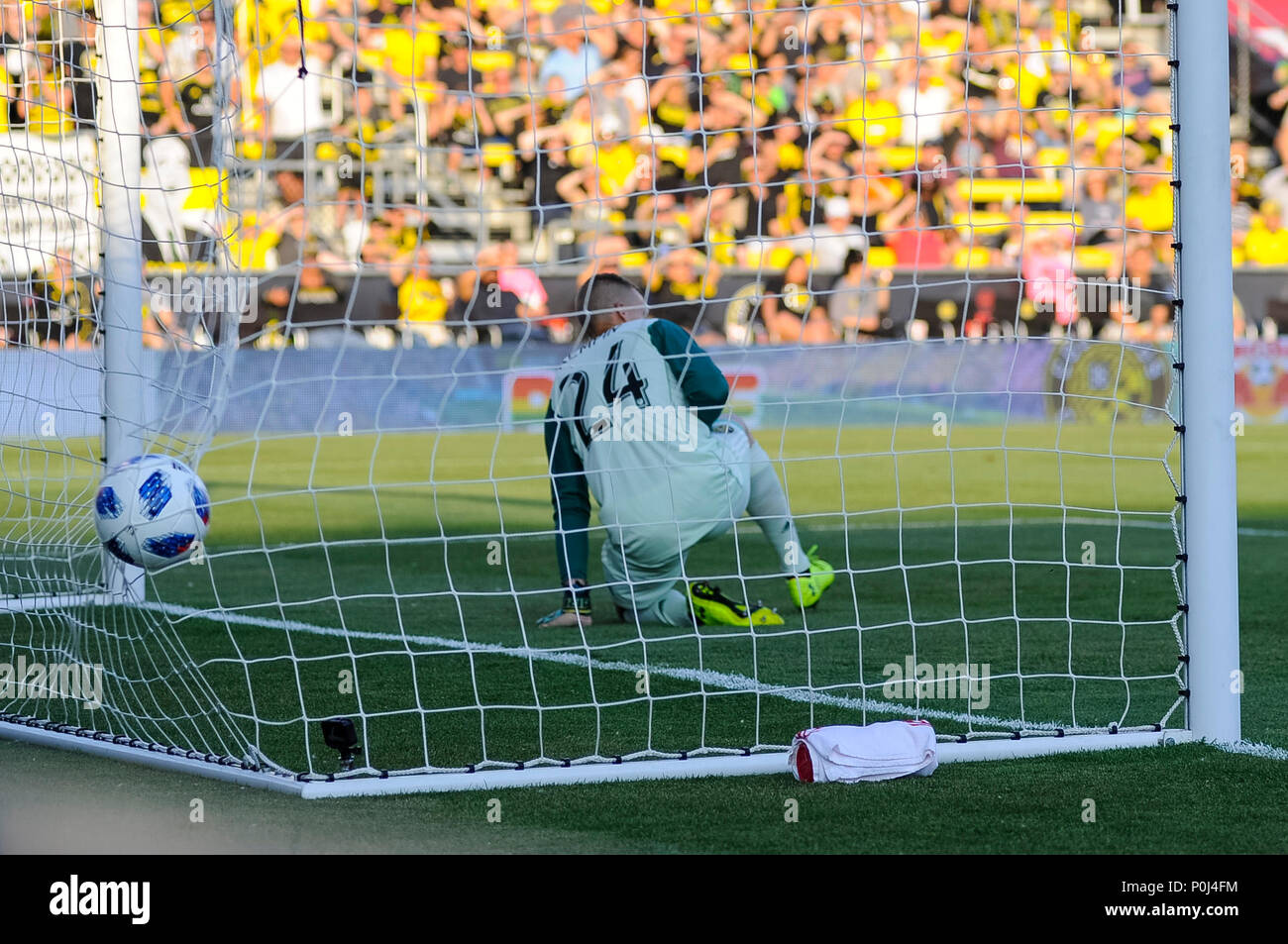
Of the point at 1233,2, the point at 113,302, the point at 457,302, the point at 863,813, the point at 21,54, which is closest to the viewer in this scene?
the point at 863,813

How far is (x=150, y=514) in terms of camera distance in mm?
4535

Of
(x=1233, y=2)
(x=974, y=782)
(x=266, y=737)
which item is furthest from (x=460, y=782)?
(x=1233, y=2)

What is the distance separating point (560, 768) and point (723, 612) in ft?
8.23

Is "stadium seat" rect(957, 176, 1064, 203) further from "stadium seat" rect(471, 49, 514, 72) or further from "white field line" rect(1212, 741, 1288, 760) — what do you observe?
"white field line" rect(1212, 741, 1288, 760)

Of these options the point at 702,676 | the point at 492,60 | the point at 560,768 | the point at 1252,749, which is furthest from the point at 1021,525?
the point at 492,60

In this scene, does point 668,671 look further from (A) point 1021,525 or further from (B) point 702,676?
(A) point 1021,525

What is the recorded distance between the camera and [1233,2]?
27562 mm

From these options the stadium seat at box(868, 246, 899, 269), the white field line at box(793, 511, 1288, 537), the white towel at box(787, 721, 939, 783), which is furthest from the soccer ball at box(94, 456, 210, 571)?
the stadium seat at box(868, 246, 899, 269)

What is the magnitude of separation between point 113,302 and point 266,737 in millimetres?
2773

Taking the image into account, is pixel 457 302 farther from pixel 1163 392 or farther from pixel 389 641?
pixel 389 641

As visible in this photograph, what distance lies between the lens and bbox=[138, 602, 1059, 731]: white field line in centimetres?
478

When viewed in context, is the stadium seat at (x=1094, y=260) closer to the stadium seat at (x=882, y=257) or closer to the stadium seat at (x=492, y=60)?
the stadium seat at (x=882, y=257)

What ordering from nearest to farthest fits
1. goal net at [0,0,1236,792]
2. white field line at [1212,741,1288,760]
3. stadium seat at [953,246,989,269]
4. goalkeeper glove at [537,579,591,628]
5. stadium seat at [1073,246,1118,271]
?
1. white field line at [1212,741,1288,760]
2. goal net at [0,0,1236,792]
3. goalkeeper glove at [537,579,591,628]
4. stadium seat at [953,246,989,269]
5. stadium seat at [1073,246,1118,271]

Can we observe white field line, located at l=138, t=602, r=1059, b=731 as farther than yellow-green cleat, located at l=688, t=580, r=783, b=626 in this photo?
No
